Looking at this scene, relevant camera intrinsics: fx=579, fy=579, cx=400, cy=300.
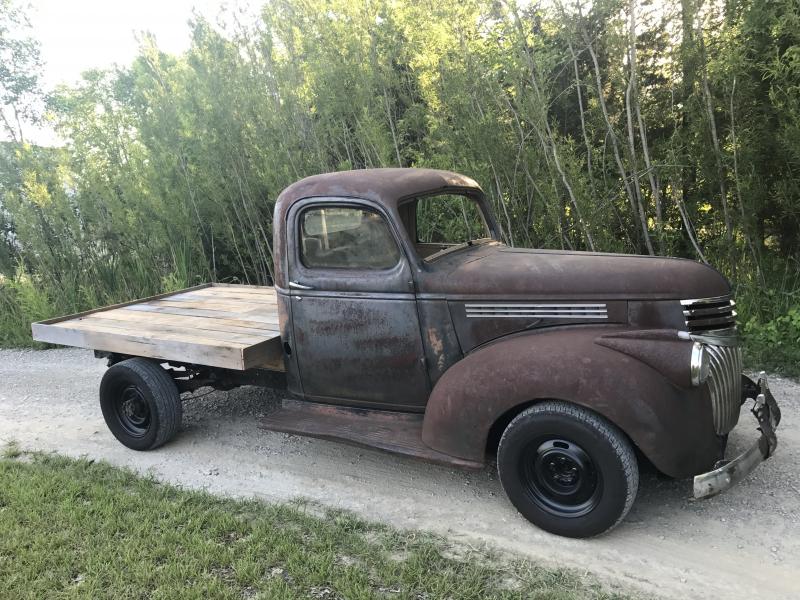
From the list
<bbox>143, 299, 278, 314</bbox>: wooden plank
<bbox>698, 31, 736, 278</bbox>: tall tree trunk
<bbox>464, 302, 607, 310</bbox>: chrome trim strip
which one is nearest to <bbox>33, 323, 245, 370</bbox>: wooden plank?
<bbox>143, 299, 278, 314</bbox>: wooden plank

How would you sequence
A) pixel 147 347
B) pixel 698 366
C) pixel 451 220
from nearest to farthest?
pixel 698 366 < pixel 147 347 < pixel 451 220

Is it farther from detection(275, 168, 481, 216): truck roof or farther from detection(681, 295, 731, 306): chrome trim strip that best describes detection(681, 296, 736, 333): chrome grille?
detection(275, 168, 481, 216): truck roof

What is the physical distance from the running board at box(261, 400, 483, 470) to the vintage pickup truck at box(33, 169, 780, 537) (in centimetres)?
1

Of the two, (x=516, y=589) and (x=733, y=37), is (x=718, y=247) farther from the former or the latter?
(x=516, y=589)

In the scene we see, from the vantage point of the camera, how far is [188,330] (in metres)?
→ 4.20

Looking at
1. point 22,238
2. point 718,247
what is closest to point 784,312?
point 718,247

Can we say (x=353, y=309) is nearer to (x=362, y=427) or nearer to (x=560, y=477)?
(x=362, y=427)

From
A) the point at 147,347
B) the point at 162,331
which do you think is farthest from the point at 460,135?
the point at 147,347

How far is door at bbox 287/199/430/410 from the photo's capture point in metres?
3.39

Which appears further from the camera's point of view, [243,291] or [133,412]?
[243,291]

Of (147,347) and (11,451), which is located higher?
(147,347)

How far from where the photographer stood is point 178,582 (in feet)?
8.75

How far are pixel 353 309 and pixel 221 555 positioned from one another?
1.48 meters

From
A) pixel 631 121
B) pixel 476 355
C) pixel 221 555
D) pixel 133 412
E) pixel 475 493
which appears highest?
pixel 631 121
